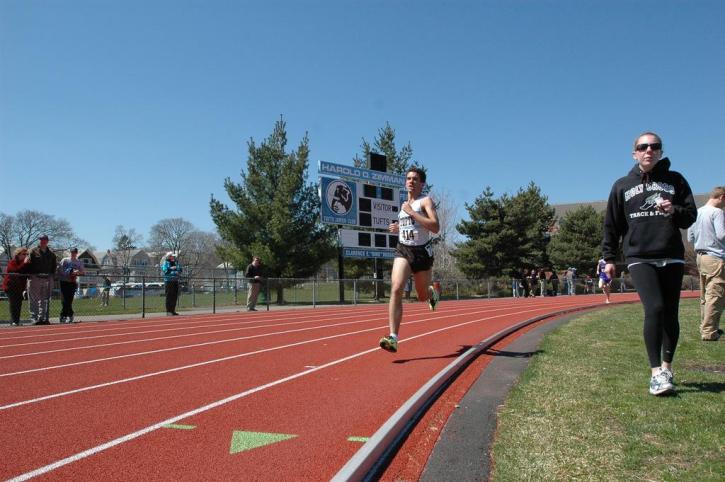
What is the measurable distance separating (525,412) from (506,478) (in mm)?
1215

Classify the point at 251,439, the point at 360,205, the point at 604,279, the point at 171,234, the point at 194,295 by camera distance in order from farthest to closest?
the point at 171,234
the point at 360,205
the point at 194,295
the point at 604,279
the point at 251,439

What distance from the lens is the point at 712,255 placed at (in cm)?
673

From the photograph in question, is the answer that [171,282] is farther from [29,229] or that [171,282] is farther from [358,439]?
[29,229]

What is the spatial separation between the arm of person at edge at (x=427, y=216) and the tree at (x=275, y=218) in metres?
23.3

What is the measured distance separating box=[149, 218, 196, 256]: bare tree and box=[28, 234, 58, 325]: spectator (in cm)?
7503

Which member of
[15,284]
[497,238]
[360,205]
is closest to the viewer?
[15,284]

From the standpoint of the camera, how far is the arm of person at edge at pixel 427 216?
19.4 feet

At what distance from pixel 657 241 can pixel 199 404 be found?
3.76m

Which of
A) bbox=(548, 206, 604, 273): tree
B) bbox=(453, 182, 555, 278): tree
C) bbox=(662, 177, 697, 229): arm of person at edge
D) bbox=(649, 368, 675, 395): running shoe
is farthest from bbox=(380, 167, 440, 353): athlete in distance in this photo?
bbox=(548, 206, 604, 273): tree

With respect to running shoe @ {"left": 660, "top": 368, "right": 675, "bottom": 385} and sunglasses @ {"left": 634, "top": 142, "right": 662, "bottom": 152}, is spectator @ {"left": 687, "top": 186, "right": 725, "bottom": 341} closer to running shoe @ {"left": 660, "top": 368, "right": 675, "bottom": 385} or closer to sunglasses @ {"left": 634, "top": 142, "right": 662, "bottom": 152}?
sunglasses @ {"left": 634, "top": 142, "right": 662, "bottom": 152}

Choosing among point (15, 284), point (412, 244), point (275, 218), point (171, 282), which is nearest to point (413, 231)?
→ point (412, 244)

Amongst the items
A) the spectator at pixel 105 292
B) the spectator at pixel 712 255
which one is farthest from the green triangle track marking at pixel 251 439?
the spectator at pixel 105 292

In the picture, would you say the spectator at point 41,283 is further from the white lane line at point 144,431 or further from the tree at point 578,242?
the tree at point 578,242

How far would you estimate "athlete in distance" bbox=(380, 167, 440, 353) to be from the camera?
19.3 ft
